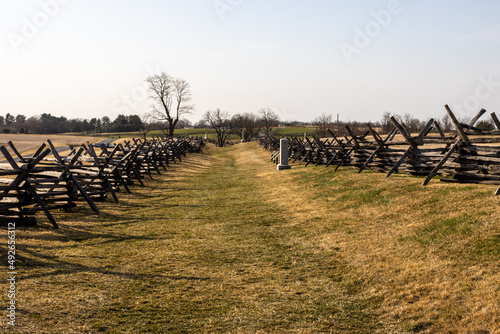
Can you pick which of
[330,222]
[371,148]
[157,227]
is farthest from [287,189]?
[157,227]

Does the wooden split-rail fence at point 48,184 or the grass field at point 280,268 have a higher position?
the wooden split-rail fence at point 48,184

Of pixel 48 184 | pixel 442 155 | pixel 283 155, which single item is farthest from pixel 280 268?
pixel 283 155

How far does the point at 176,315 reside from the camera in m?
5.19

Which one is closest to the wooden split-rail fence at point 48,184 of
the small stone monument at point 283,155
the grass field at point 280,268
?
the grass field at point 280,268

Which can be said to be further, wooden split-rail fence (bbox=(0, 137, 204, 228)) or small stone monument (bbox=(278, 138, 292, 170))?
small stone monument (bbox=(278, 138, 292, 170))

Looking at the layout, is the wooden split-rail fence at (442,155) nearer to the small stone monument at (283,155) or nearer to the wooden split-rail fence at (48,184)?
the small stone monument at (283,155)

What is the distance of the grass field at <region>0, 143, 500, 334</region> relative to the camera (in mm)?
5016

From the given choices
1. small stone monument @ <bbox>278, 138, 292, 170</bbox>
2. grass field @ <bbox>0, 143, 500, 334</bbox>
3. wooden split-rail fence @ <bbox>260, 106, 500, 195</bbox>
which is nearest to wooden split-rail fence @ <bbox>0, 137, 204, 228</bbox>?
grass field @ <bbox>0, 143, 500, 334</bbox>

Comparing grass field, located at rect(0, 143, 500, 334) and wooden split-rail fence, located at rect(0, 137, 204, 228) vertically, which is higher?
wooden split-rail fence, located at rect(0, 137, 204, 228)

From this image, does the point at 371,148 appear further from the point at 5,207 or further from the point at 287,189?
the point at 5,207

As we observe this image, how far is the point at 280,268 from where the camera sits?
7.11m

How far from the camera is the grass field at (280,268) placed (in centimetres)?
502

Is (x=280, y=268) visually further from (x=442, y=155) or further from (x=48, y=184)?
(x=442, y=155)

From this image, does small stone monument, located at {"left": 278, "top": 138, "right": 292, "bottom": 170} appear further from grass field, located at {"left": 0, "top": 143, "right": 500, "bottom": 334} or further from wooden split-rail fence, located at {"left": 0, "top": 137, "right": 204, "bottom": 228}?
grass field, located at {"left": 0, "top": 143, "right": 500, "bottom": 334}
